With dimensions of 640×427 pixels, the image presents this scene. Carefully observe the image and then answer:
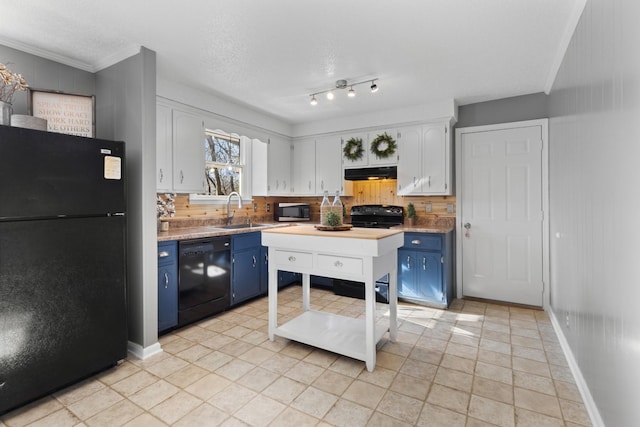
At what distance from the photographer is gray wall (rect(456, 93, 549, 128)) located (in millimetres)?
3619

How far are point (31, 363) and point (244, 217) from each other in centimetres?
285

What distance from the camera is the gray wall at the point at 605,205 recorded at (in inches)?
50.3

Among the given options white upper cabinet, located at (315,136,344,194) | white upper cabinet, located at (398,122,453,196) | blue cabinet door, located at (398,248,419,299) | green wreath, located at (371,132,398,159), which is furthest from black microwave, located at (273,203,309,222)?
blue cabinet door, located at (398,248,419,299)

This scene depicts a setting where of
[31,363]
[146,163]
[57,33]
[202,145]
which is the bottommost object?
[31,363]

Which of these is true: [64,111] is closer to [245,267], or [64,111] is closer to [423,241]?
[245,267]

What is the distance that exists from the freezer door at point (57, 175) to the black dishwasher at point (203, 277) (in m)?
0.88

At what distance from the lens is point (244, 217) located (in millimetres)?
4562

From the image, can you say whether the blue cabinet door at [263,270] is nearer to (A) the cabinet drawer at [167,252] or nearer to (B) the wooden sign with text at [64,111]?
(A) the cabinet drawer at [167,252]

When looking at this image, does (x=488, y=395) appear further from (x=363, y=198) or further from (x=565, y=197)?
(x=363, y=198)

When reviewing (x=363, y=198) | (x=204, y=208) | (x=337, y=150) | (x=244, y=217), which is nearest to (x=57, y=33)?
(x=204, y=208)

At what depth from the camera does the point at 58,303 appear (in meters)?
2.05

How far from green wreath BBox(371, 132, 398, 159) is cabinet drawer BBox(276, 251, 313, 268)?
2.31m

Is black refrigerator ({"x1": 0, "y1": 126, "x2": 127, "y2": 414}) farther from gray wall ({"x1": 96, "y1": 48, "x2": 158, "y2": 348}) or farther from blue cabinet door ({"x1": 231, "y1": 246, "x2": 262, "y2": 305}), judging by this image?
blue cabinet door ({"x1": 231, "y1": 246, "x2": 262, "y2": 305})

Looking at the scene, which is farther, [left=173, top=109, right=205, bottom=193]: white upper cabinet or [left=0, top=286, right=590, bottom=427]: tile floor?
[left=173, top=109, right=205, bottom=193]: white upper cabinet
